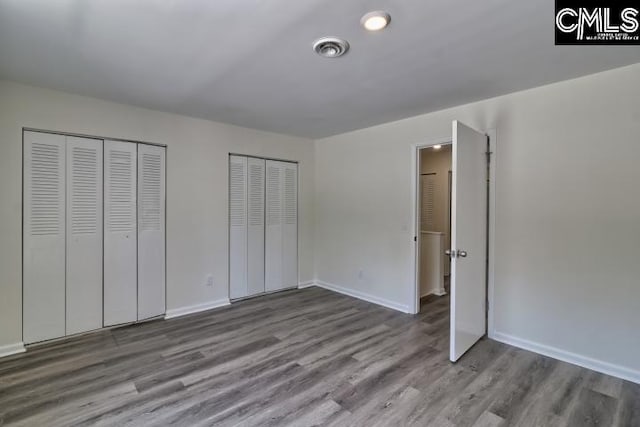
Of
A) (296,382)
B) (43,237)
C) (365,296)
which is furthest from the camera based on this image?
(365,296)

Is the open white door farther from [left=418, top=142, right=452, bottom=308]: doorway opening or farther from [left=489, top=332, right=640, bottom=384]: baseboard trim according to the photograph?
[left=418, top=142, right=452, bottom=308]: doorway opening

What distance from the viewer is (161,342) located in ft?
9.78

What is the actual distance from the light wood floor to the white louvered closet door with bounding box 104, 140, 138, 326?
27 centimetres

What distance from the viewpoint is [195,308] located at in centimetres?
383

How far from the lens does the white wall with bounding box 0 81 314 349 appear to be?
8.89 feet

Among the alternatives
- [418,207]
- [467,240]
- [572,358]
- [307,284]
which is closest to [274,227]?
[307,284]

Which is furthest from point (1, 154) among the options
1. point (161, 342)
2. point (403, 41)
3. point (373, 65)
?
point (403, 41)

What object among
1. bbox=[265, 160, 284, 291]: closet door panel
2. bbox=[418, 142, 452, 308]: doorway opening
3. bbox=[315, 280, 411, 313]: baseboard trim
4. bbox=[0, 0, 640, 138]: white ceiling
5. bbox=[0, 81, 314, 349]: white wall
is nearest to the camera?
bbox=[0, 0, 640, 138]: white ceiling

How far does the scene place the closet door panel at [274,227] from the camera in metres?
4.57

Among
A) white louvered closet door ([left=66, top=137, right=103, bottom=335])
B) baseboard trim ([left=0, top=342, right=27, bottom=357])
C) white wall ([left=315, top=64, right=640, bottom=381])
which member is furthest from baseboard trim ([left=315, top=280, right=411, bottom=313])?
baseboard trim ([left=0, top=342, right=27, bottom=357])

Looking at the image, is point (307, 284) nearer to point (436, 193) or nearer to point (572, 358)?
point (436, 193)

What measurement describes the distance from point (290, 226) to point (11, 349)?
10.9 ft

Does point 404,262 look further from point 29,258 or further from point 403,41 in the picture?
point 29,258

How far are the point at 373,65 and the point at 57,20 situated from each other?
82.0 inches
